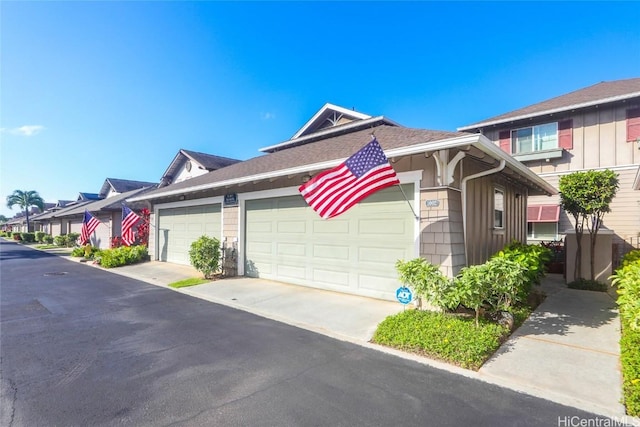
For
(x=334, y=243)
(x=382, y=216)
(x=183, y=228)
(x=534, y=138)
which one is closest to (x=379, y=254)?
(x=382, y=216)

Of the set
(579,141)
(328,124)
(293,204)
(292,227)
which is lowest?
(292,227)

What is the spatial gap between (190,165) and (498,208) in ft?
65.8

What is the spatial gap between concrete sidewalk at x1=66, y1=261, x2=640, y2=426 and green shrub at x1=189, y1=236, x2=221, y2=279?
76cm

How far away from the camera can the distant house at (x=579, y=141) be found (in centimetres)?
1231

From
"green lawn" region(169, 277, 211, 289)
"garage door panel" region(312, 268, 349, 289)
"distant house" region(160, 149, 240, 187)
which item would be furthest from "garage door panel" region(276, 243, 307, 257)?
"distant house" region(160, 149, 240, 187)

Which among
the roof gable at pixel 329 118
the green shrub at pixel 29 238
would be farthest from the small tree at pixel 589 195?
the green shrub at pixel 29 238

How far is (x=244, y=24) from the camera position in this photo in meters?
11.1

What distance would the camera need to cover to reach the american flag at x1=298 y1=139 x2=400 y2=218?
18.0 ft

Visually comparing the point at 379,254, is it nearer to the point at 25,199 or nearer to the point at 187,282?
the point at 187,282

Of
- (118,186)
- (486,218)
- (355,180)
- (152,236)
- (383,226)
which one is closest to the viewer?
(355,180)

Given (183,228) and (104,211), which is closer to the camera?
(183,228)

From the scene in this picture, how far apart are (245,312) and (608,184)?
10.2 meters

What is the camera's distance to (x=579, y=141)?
13.5m

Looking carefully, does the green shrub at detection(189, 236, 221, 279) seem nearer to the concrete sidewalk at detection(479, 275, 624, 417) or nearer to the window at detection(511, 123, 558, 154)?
the concrete sidewalk at detection(479, 275, 624, 417)
